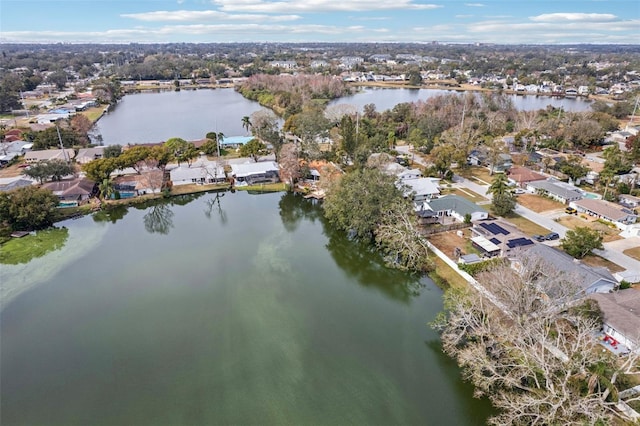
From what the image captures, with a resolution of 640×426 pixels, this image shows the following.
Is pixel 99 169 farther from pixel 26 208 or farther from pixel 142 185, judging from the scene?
pixel 26 208

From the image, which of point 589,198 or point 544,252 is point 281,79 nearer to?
point 589,198

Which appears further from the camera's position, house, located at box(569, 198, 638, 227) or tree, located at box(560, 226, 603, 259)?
house, located at box(569, 198, 638, 227)

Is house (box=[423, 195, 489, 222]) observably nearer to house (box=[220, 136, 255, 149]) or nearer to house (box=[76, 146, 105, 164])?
house (box=[220, 136, 255, 149])

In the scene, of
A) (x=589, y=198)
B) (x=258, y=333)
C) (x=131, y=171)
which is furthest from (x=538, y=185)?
(x=131, y=171)

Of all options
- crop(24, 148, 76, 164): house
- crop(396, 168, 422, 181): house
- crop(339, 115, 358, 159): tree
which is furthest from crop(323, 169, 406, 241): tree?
crop(24, 148, 76, 164): house

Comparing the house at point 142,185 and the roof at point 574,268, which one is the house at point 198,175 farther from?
the roof at point 574,268

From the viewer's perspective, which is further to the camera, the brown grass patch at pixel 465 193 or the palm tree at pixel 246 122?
the palm tree at pixel 246 122

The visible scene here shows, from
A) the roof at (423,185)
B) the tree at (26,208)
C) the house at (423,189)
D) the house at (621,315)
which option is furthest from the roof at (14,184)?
the house at (621,315)
